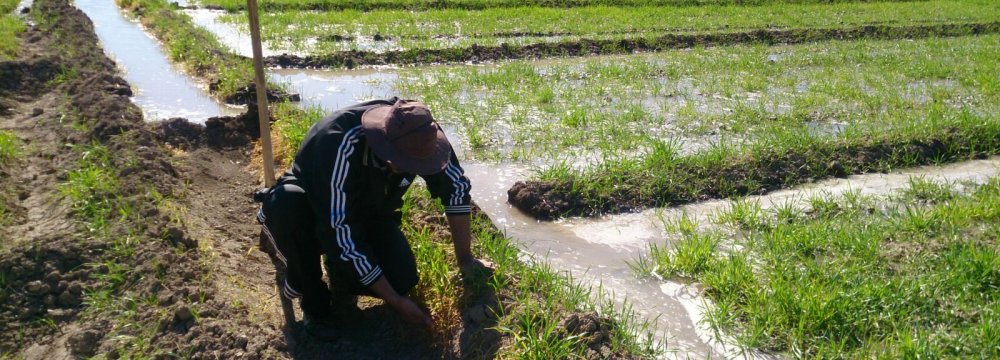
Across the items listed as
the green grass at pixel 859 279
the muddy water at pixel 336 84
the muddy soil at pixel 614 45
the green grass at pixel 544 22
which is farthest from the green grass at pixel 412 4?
the green grass at pixel 859 279

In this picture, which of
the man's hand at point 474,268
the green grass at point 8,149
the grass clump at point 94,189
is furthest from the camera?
the green grass at point 8,149

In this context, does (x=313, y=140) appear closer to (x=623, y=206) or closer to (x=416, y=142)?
(x=416, y=142)

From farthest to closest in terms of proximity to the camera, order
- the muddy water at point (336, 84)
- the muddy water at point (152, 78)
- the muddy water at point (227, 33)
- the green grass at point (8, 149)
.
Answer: the muddy water at point (227, 33)
the muddy water at point (336, 84)
the muddy water at point (152, 78)
the green grass at point (8, 149)

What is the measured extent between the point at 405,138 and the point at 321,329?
106 cm

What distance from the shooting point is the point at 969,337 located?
10.5 feet

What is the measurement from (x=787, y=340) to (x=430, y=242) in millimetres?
1791

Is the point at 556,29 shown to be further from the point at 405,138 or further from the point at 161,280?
the point at 405,138

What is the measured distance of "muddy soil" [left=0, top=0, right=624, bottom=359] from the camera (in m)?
3.17

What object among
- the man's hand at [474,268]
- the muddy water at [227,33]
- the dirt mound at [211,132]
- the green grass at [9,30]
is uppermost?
the green grass at [9,30]

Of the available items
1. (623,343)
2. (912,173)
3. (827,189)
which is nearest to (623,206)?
(827,189)

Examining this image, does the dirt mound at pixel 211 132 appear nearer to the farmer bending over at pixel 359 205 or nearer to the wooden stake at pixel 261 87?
the wooden stake at pixel 261 87

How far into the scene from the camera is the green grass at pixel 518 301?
305 centimetres

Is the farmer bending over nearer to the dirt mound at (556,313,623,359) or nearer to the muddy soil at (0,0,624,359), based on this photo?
the muddy soil at (0,0,624,359)

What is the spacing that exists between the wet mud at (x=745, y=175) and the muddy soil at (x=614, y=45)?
5.25m
